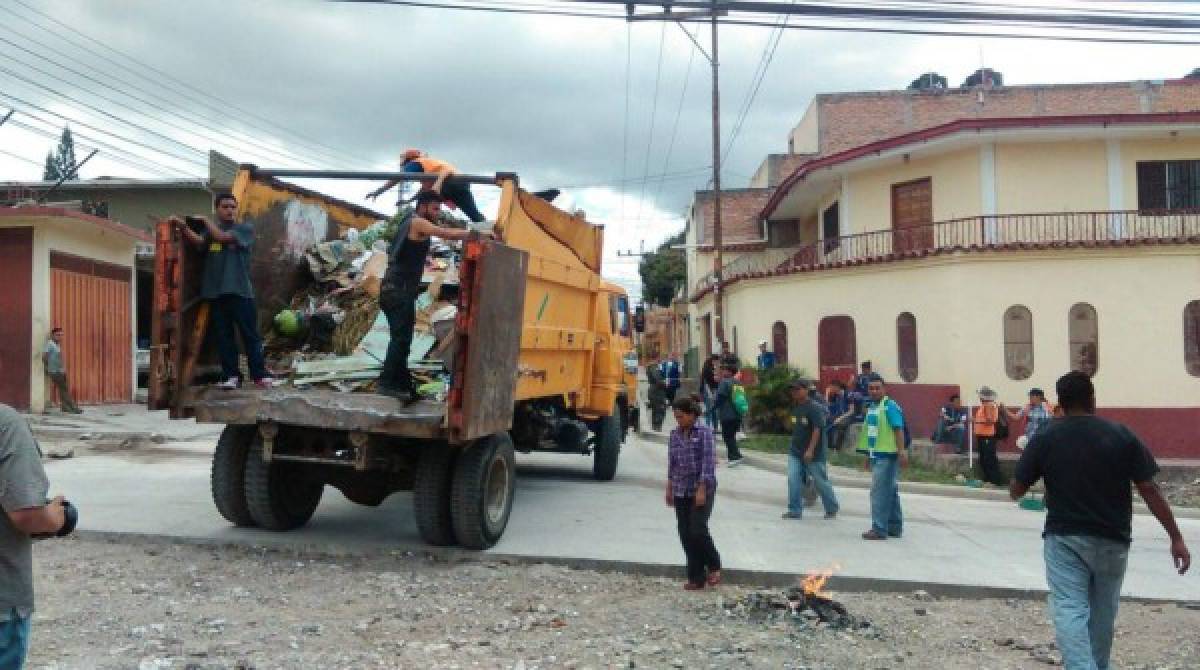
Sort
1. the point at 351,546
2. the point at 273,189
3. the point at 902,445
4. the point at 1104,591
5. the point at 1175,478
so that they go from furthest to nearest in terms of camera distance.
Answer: the point at 1175,478
the point at 902,445
the point at 273,189
the point at 351,546
the point at 1104,591

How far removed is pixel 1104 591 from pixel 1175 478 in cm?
1353

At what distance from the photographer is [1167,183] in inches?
737

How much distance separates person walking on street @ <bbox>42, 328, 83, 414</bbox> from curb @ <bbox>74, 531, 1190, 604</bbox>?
8.63m

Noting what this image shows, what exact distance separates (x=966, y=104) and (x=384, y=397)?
31757 mm

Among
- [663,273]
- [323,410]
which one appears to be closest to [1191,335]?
[323,410]

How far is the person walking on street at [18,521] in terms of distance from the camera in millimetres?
2914

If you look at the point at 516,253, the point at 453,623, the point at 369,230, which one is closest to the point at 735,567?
the point at 453,623

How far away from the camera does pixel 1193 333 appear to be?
17.3 meters

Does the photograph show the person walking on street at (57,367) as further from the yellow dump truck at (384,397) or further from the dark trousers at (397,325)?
the dark trousers at (397,325)

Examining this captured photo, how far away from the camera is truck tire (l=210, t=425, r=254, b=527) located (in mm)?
7590

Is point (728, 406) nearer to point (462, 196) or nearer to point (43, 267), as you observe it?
point (462, 196)

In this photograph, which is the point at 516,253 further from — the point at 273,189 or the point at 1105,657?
the point at 1105,657

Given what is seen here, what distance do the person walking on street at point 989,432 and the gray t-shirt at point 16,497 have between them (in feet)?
41.6

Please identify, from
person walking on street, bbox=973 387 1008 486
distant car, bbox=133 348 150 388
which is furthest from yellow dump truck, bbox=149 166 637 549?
distant car, bbox=133 348 150 388
